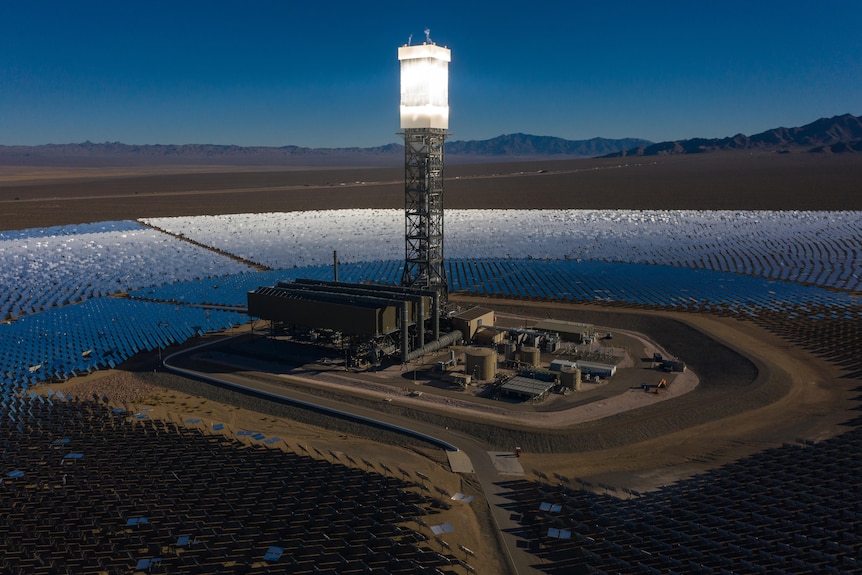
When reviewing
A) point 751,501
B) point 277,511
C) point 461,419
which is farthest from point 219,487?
point 751,501

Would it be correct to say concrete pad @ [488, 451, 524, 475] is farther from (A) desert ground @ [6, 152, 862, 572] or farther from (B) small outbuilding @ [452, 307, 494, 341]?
(B) small outbuilding @ [452, 307, 494, 341]

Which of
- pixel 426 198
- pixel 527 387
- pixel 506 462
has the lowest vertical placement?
pixel 506 462

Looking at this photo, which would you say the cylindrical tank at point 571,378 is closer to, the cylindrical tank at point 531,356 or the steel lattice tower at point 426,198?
the cylindrical tank at point 531,356

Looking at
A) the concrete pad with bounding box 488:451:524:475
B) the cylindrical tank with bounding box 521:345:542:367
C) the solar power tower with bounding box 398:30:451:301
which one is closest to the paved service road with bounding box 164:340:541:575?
the concrete pad with bounding box 488:451:524:475

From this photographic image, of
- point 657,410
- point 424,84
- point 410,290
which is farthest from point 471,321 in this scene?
point 424,84

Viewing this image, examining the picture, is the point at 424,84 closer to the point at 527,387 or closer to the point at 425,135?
the point at 425,135

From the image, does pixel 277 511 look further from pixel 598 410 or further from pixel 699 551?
pixel 598 410

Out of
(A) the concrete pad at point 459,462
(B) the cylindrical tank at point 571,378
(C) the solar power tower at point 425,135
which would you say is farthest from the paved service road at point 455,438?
(C) the solar power tower at point 425,135
